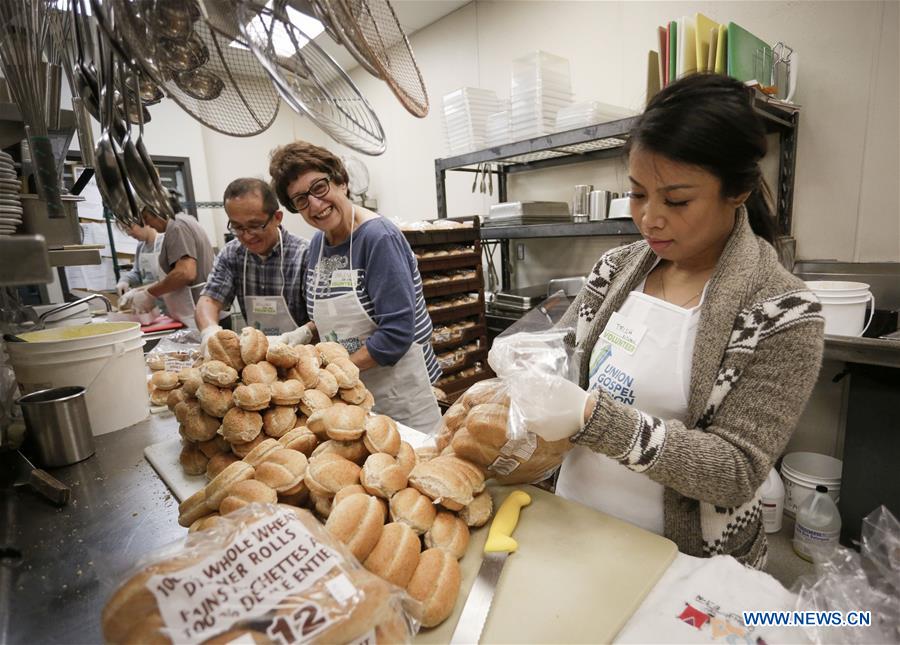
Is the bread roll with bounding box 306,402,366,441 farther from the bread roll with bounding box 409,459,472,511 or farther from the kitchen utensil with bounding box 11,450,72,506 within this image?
the kitchen utensil with bounding box 11,450,72,506

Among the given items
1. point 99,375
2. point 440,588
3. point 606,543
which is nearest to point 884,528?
point 606,543

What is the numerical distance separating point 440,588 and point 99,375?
148 centimetres

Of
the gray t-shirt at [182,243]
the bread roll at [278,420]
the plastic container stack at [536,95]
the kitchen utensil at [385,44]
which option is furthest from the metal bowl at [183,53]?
the gray t-shirt at [182,243]

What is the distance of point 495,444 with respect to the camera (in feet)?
3.17

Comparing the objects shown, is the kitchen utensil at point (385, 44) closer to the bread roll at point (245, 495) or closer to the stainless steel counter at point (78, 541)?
the bread roll at point (245, 495)

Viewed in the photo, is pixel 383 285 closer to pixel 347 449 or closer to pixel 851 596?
pixel 347 449

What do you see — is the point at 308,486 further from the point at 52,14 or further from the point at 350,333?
the point at 52,14

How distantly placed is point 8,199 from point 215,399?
2.27ft

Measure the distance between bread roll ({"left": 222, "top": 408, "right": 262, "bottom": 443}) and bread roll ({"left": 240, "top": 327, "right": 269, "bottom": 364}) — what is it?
0.16 metres

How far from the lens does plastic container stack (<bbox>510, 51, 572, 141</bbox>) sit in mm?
3369

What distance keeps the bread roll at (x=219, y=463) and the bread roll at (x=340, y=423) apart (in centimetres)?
29

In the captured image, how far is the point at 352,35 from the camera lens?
0.93 metres

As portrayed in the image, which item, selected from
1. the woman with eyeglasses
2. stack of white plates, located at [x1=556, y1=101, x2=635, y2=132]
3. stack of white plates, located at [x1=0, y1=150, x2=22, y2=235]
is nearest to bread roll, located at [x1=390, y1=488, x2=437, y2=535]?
the woman with eyeglasses

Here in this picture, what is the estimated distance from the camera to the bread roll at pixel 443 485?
88 cm
